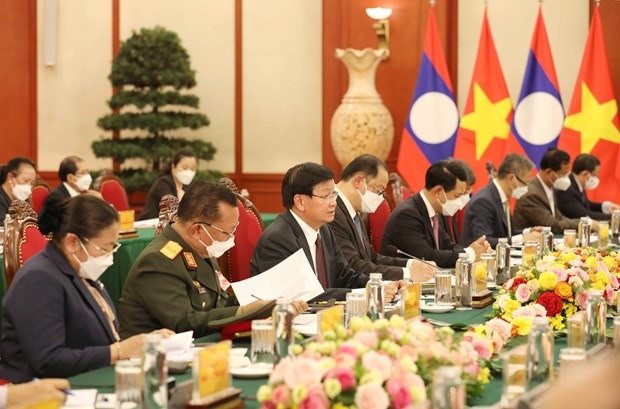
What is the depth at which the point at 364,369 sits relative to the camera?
1961mm

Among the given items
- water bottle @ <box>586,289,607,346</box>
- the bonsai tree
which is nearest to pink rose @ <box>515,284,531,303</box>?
water bottle @ <box>586,289,607,346</box>

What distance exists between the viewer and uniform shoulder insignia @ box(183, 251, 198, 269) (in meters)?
3.41

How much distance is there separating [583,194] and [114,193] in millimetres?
3767

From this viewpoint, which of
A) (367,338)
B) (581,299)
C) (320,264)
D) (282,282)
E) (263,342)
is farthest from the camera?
Answer: (320,264)

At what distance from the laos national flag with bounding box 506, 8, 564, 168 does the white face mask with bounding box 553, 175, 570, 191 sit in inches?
36.5

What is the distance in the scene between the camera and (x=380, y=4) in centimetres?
966

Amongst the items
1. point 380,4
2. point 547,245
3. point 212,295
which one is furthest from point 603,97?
point 212,295

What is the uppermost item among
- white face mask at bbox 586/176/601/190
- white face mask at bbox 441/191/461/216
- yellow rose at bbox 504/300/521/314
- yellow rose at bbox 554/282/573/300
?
white face mask at bbox 586/176/601/190

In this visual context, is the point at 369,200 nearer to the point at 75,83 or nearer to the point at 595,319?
the point at 595,319

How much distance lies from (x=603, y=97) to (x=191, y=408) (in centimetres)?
747

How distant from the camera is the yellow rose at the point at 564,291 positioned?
340cm

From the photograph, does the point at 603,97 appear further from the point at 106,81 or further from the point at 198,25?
the point at 106,81

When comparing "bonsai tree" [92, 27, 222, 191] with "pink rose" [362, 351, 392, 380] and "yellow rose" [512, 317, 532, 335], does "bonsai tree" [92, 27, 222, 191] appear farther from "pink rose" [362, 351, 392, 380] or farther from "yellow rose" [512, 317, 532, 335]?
"pink rose" [362, 351, 392, 380]

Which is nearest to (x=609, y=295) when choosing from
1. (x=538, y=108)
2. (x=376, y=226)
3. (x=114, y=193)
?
(x=376, y=226)
